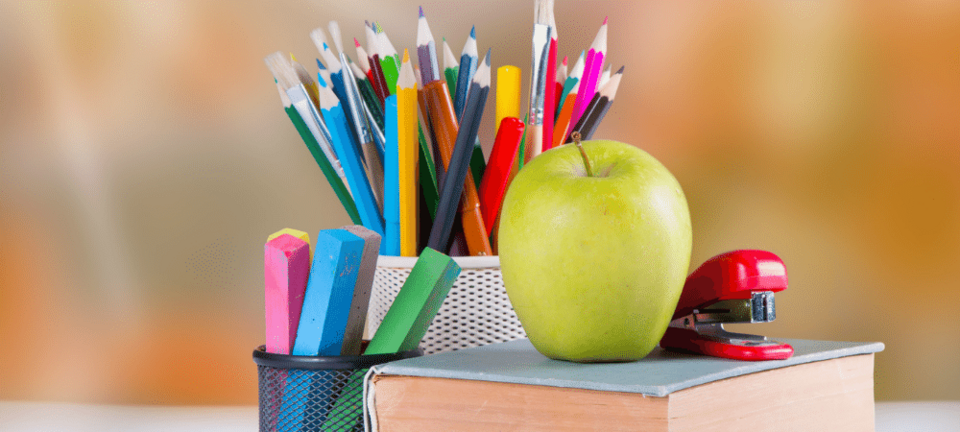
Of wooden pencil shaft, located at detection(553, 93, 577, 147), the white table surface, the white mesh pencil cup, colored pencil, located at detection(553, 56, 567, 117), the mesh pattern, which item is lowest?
the white table surface

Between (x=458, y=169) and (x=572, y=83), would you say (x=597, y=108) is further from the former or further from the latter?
(x=458, y=169)

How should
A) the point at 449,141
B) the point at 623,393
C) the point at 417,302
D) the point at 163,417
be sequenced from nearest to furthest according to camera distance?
the point at 623,393 → the point at 417,302 → the point at 449,141 → the point at 163,417

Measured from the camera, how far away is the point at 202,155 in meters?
0.69

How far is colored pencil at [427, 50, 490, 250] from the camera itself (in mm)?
447

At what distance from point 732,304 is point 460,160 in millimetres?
179

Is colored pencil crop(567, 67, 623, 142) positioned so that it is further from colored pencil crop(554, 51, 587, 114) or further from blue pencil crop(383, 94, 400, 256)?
blue pencil crop(383, 94, 400, 256)

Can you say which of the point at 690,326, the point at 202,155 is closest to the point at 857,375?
the point at 690,326

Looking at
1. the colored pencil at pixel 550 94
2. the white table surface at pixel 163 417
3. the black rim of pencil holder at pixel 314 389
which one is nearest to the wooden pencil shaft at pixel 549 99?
the colored pencil at pixel 550 94

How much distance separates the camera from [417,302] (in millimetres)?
385

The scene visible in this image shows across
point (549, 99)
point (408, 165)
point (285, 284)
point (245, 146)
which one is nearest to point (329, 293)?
point (285, 284)

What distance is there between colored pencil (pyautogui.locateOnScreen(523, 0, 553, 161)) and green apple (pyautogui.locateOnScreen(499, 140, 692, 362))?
13 cm

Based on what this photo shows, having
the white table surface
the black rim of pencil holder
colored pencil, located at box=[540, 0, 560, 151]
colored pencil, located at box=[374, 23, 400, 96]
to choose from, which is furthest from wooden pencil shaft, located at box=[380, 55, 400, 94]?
the white table surface

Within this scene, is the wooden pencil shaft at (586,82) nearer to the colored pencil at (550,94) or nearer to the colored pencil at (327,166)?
the colored pencil at (550,94)

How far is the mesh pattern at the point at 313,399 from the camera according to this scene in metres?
0.37
